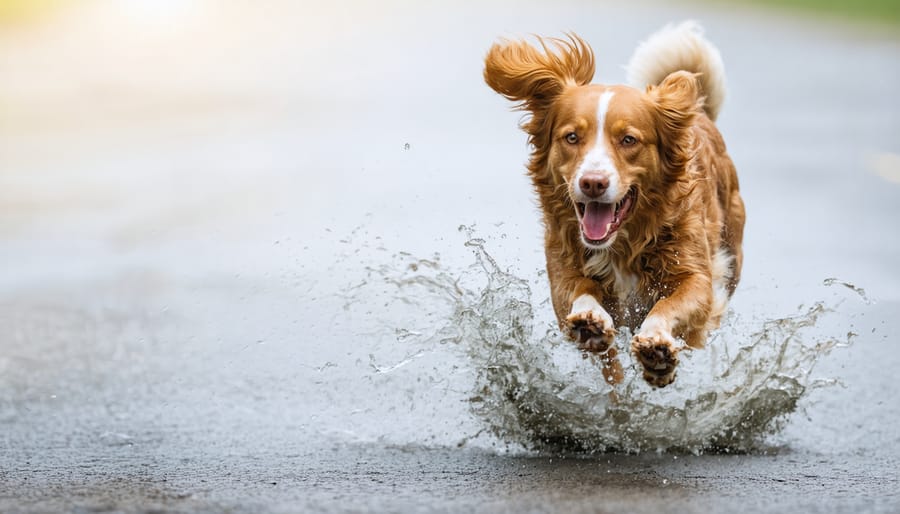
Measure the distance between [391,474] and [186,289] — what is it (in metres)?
4.45

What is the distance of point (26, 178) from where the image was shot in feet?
45.6

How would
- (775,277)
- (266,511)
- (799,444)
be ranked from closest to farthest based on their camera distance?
(266,511) → (799,444) → (775,277)

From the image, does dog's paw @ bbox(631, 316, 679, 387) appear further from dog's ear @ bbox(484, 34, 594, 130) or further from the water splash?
dog's ear @ bbox(484, 34, 594, 130)

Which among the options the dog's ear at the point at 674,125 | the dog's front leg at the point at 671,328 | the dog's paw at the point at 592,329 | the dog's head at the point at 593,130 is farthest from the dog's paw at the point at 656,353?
the dog's ear at the point at 674,125

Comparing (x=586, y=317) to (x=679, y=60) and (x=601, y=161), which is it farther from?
(x=679, y=60)

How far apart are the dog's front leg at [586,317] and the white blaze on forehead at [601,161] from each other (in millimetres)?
475

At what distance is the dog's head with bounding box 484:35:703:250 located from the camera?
5520 mm

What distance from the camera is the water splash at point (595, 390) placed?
5.85 m

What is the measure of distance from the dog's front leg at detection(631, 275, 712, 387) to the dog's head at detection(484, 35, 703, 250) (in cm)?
38

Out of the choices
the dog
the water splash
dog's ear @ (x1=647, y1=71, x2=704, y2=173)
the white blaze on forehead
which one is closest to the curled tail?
the dog

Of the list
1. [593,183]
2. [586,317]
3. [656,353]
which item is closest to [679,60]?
[593,183]

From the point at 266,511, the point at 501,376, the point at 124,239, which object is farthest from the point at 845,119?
the point at 266,511

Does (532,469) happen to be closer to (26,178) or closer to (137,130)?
(26,178)

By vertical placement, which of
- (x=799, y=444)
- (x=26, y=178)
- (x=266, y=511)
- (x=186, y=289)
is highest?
(x=26, y=178)
